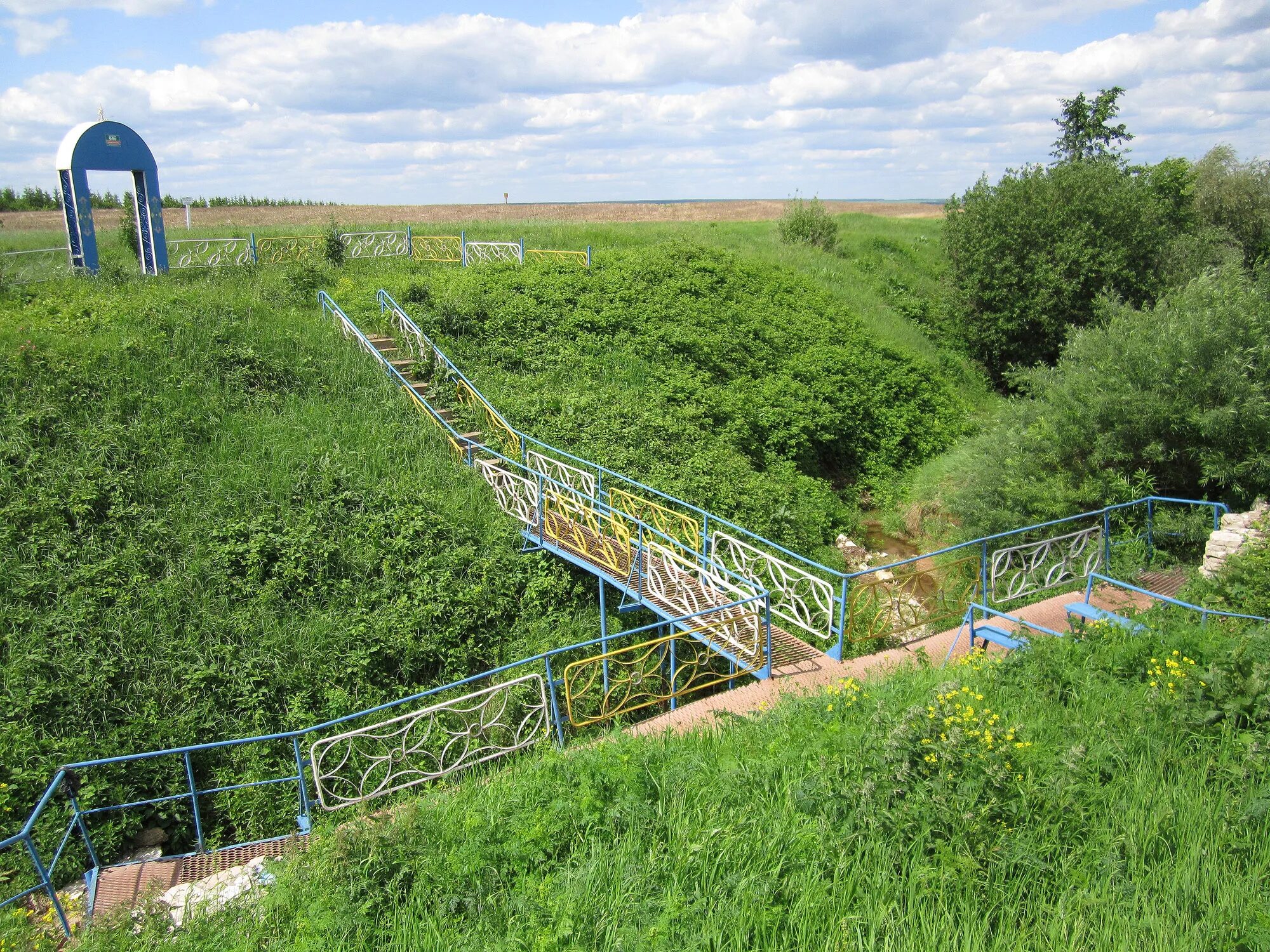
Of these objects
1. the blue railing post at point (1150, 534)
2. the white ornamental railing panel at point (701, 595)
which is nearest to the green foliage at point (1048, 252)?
the blue railing post at point (1150, 534)

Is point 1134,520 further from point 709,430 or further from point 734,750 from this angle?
point 734,750

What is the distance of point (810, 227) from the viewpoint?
3022 centimetres

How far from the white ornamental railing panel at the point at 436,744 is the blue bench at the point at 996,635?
4.02 meters

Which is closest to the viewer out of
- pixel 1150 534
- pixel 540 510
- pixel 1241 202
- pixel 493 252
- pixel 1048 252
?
pixel 1150 534

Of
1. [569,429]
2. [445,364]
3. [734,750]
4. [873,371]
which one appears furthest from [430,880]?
[873,371]

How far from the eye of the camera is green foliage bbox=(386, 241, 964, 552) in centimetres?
1401

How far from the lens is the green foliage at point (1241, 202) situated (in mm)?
27469

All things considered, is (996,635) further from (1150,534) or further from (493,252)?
(493,252)

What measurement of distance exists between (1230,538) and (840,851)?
776cm

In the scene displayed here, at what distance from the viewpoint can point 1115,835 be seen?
13.2 ft

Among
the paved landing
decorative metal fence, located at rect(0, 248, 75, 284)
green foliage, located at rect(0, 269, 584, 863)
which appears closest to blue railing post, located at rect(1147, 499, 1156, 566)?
the paved landing

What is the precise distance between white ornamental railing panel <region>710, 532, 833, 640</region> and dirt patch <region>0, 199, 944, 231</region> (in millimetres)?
20514

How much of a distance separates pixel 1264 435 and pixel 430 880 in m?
11.4

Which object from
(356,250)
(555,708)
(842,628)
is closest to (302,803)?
(555,708)
